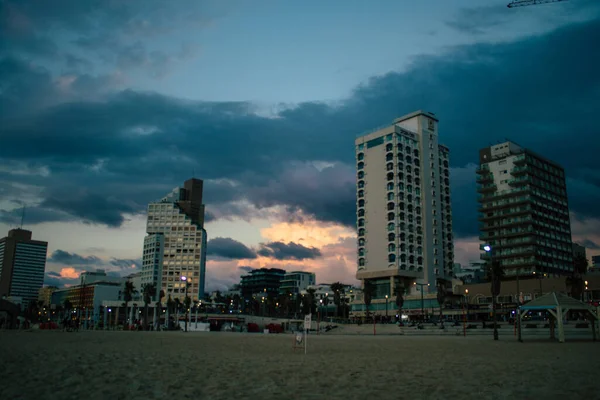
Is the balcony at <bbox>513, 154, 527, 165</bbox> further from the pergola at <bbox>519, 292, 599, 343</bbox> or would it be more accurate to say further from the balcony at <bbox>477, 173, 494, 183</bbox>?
the pergola at <bbox>519, 292, 599, 343</bbox>

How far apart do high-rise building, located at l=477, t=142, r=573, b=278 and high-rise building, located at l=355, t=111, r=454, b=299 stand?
13.0 metres

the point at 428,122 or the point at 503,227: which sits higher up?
the point at 428,122

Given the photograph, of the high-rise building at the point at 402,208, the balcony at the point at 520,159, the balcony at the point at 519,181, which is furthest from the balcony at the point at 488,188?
the high-rise building at the point at 402,208

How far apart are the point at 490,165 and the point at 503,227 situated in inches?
721

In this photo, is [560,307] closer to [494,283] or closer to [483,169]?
[494,283]

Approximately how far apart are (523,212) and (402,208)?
1248 inches

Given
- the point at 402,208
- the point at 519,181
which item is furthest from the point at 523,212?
the point at 402,208

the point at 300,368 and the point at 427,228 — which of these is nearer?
the point at 300,368

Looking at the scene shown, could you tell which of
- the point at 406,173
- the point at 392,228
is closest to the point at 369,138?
the point at 406,173

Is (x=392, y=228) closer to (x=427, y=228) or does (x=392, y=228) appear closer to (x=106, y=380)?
(x=427, y=228)

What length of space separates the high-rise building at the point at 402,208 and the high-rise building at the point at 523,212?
1296 centimetres

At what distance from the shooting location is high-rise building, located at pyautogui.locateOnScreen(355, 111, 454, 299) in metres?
129

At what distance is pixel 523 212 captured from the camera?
424ft

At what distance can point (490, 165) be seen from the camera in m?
139
